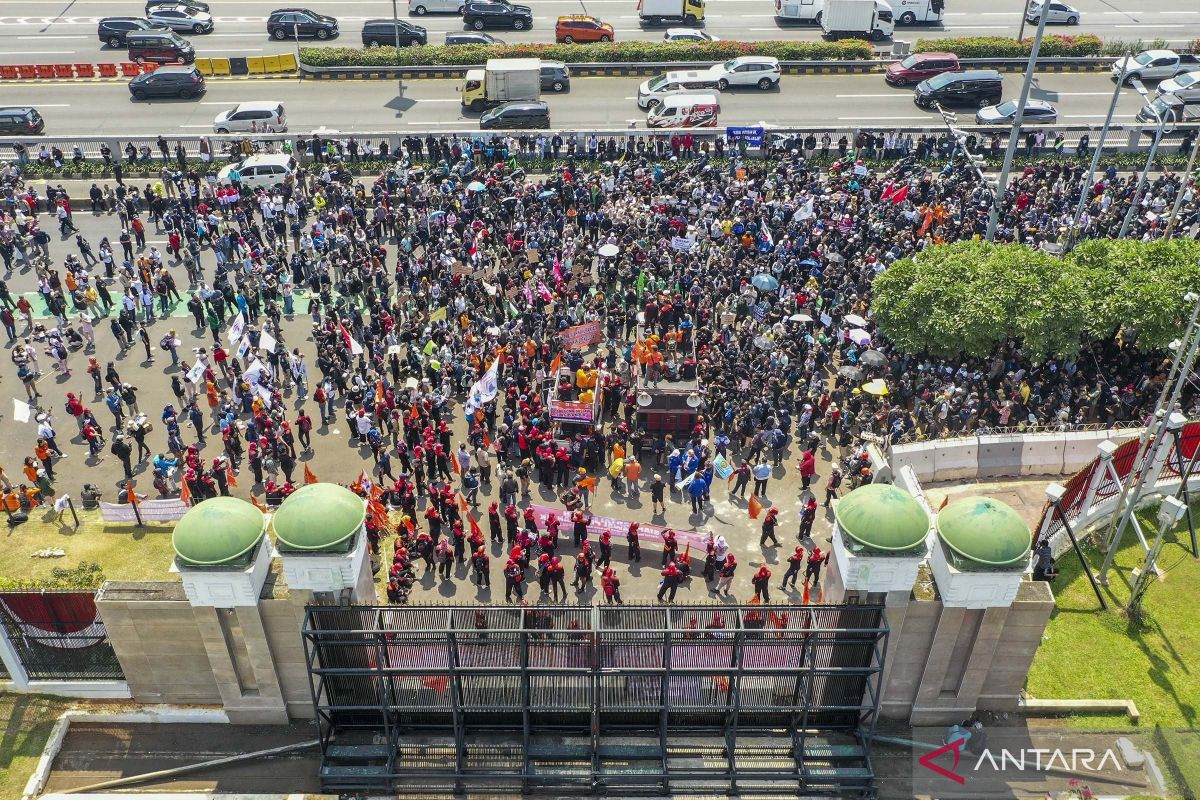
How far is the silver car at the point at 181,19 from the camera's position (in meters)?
61.8

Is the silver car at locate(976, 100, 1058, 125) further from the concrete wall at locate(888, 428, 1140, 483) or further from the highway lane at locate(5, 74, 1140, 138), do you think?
the concrete wall at locate(888, 428, 1140, 483)

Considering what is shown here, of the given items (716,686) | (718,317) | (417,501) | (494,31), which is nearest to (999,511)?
(716,686)

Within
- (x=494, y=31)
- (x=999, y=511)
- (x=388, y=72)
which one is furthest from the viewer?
(x=494, y=31)

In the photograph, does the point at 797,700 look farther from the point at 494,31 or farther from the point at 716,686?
the point at 494,31

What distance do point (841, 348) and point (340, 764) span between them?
839 inches

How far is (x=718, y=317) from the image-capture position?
119 ft

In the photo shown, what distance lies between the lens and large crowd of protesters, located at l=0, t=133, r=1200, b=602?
98.0 feet

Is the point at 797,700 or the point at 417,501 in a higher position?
the point at 797,700

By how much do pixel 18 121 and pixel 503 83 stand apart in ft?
73.3

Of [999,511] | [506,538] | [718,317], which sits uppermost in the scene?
[999,511]

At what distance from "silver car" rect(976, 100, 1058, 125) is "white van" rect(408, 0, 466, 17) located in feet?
101

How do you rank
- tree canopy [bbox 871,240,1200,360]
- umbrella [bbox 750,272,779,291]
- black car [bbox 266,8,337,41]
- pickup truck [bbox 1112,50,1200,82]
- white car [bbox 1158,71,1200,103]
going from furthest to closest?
black car [bbox 266,8,337,41]
pickup truck [bbox 1112,50,1200,82]
white car [bbox 1158,71,1200,103]
umbrella [bbox 750,272,779,291]
tree canopy [bbox 871,240,1200,360]

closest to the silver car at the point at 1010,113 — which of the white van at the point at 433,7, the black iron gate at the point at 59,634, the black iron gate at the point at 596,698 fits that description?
the white van at the point at 433,7

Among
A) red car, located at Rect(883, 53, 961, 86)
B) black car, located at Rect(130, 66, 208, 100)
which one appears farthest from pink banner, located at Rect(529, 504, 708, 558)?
black car, located at Rect(130, 66, 208, 100)
